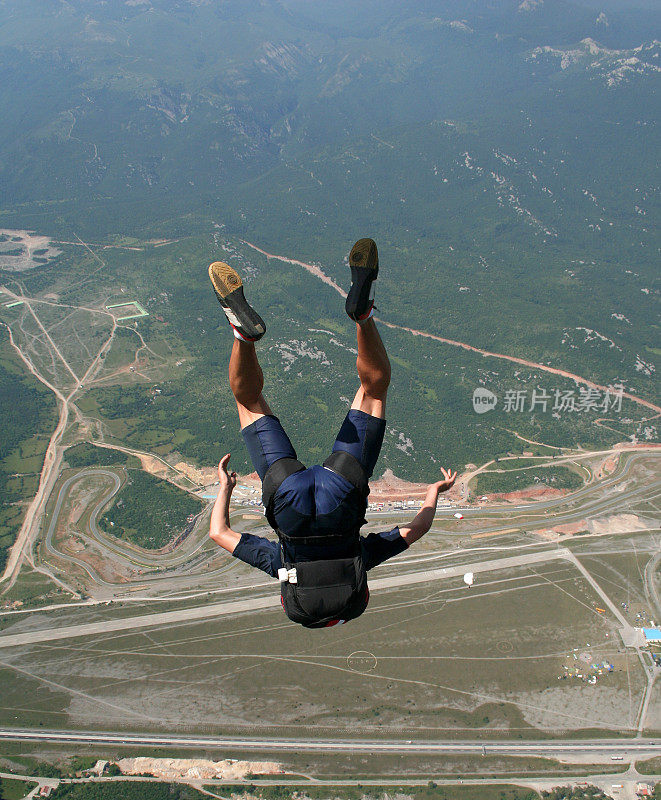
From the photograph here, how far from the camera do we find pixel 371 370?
35.7ft

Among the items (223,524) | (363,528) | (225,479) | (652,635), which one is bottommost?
(652,635)

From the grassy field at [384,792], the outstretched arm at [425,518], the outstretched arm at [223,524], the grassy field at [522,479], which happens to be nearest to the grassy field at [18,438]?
the grassy field at [384,792]

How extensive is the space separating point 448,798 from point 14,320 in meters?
122

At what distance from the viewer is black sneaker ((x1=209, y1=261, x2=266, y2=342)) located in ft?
32.0

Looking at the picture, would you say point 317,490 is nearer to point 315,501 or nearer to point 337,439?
point 315,501

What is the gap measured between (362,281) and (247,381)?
2.83 m

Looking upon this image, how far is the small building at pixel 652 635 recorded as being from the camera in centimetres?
5541

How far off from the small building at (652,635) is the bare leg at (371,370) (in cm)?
5739

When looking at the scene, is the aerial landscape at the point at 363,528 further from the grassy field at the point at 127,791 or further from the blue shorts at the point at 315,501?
the blue shorts at the point at 315,501

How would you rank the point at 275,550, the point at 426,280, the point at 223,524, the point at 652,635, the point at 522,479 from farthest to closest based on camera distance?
the point at 426,280
the point at 522,479
the point at 652,635
the point at 223,524
the point at 275,550

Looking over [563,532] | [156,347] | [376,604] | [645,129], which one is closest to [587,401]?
[563,532]

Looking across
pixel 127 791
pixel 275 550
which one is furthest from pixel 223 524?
pixel 127 791

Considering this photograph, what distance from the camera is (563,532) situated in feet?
230

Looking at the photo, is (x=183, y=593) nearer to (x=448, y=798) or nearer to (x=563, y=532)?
(x=448, y=798)
